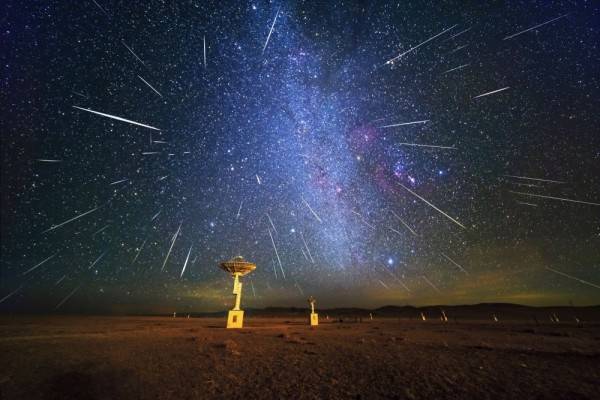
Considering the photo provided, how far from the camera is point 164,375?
1339cm

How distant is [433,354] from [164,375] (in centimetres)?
1497

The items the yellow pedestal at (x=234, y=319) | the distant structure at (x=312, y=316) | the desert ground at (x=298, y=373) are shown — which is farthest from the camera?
the distant structure at (x=312, y=316)

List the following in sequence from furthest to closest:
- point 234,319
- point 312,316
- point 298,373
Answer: point 312,316 < point 234,319 < point 298,373

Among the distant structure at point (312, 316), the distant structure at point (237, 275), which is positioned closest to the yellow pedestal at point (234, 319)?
the distant structure at point (237, 275)

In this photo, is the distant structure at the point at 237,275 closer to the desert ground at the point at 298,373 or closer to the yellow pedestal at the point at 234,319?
the yellow pedestal at the point at 234,319

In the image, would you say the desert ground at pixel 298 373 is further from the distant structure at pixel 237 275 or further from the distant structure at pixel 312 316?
the distant structure at pixel 312 316

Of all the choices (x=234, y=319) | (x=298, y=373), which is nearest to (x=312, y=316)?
(x=234, y=319)

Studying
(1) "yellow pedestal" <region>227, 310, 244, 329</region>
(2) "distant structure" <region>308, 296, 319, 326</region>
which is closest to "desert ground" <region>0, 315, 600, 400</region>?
(1) "yellow pedestal" <region>227, 310, 244, 329</region>

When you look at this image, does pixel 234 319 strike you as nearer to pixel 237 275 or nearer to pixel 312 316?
pixel 237 275

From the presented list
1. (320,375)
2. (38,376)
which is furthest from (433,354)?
(38,376)

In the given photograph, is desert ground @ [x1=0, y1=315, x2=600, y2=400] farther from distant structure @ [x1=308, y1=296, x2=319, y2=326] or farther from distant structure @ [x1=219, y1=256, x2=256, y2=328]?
distant structure @ [x1=308, y1=296, x2=319, y2=326]

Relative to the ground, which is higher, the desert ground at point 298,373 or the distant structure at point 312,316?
the distant structure at point 312,316

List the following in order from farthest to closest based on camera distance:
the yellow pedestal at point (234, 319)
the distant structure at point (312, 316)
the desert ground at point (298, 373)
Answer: the distant structure at point (312, 316), the yellow pedestal at point (234, 319), the desert ground at point (298, 373)

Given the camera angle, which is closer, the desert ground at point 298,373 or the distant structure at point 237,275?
the desert ground at point 298,373
